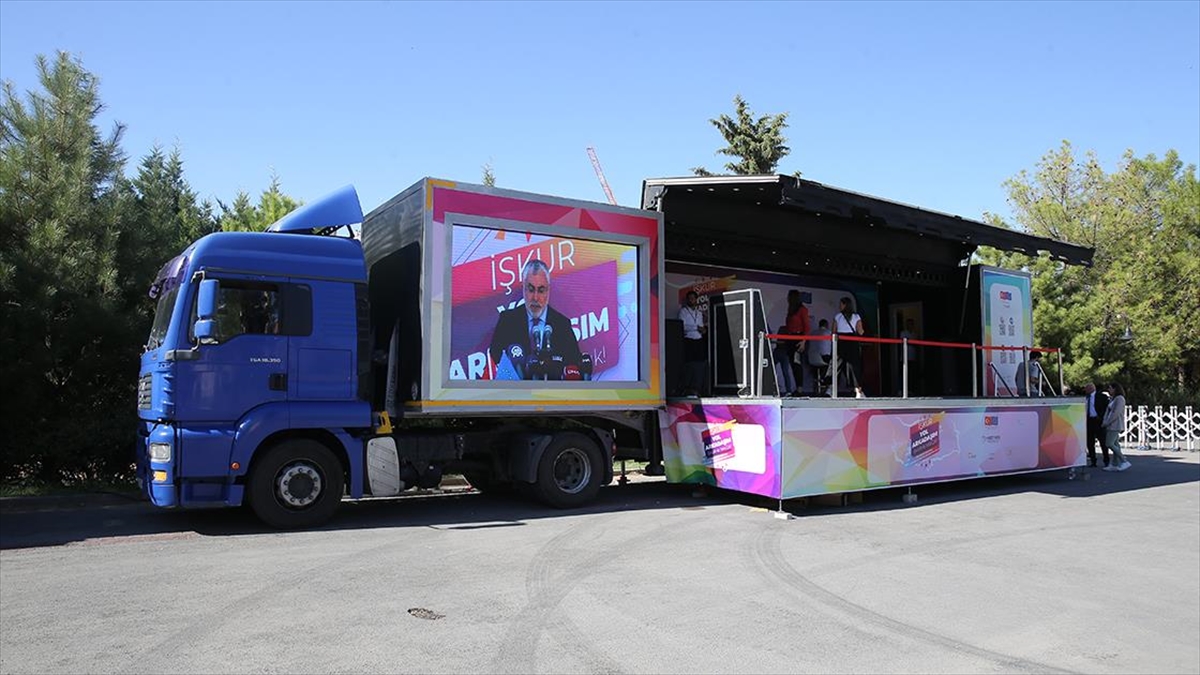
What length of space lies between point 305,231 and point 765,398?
6.14 meters

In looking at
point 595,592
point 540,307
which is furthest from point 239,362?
point 595,592

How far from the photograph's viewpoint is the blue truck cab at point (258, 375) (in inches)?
340

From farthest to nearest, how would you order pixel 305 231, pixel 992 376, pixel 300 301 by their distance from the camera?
pixel 992 376
pixel 305 231
pixel 300 301

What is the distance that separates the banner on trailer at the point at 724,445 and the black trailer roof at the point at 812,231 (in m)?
→ 2.91

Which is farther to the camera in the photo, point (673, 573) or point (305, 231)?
point (305, 231)

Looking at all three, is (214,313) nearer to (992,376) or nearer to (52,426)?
(52,426)

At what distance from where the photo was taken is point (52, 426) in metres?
11.7

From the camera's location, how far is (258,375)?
355 inches

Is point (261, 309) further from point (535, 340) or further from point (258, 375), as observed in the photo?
point (535, 340)

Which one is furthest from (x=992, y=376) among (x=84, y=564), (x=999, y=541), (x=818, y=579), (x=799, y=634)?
(x=84, y=564)

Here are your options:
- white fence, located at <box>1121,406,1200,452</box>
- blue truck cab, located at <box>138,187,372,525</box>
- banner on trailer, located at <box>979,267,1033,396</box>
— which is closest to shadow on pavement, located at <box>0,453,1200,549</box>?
blue truck cab, located at <box>138,187,372,525</box>

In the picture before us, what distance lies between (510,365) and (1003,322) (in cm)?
1116

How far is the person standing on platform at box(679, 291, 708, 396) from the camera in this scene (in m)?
Answer: 12.6

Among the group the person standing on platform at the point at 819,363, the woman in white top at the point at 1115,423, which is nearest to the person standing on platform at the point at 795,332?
the person standing on platform at the point at 819,363
